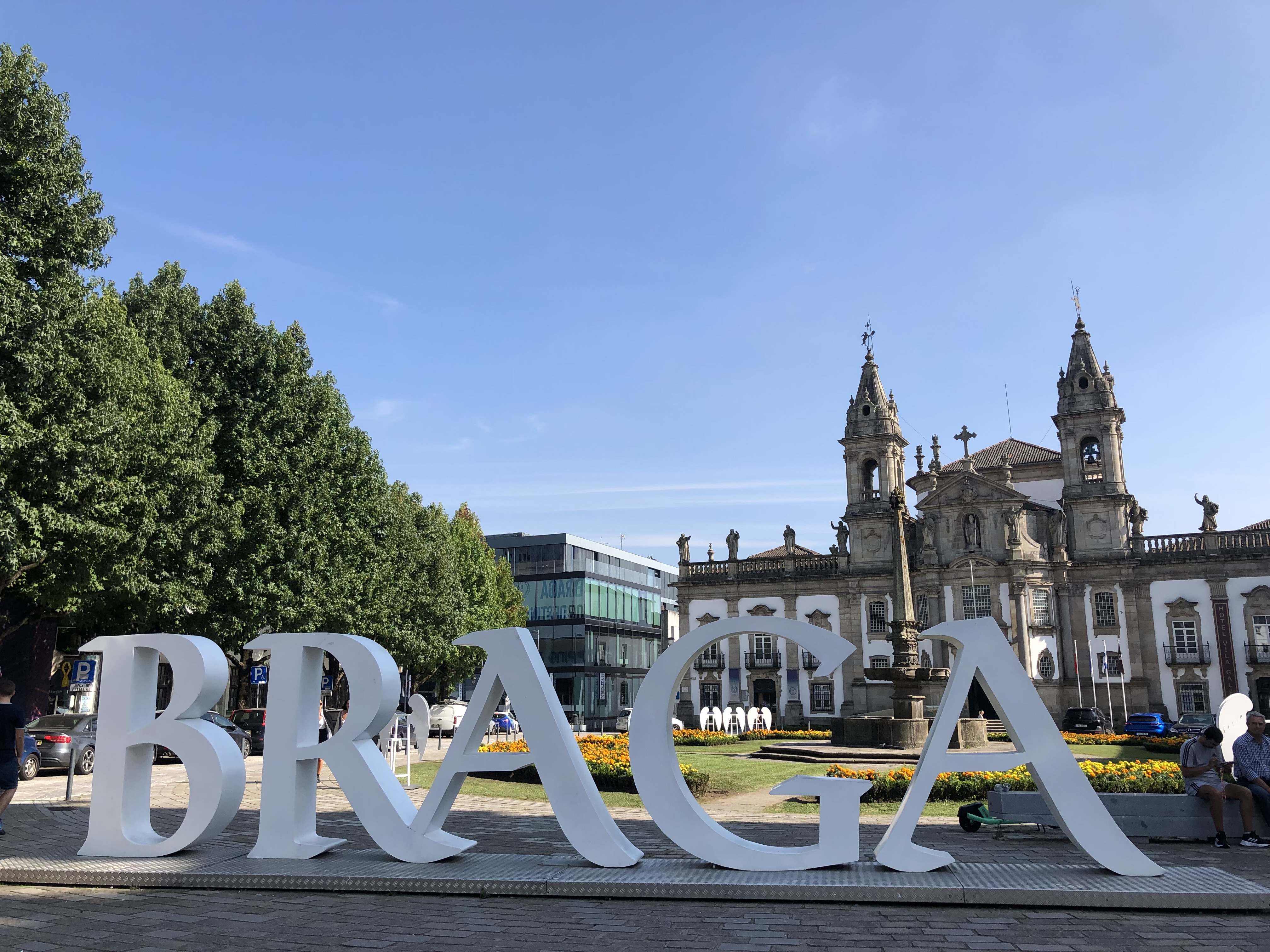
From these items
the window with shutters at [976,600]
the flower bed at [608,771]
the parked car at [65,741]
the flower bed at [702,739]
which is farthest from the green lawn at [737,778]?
the window with shutters at [976,600]

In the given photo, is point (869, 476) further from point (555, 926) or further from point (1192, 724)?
point (555, 926)

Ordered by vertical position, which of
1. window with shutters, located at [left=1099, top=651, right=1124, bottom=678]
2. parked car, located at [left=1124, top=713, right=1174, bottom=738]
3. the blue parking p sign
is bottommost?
parked car, located at [left=1124, top=713, right=1174, bottom=738]

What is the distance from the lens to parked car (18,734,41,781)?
65.6 feet

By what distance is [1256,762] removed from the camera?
10.7 m

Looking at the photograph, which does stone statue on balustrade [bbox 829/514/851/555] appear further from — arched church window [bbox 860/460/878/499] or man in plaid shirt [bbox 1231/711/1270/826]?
man in plaid shirt [bbox 1231/711/1270/826]

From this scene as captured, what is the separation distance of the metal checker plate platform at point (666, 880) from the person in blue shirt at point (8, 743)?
0.74 metres

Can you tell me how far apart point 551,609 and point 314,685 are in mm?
61983

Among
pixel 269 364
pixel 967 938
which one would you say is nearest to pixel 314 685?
pixel 967 938

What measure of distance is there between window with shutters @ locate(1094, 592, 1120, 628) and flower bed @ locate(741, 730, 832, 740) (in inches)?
792

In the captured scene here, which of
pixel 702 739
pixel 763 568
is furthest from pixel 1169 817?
pixel 763 568

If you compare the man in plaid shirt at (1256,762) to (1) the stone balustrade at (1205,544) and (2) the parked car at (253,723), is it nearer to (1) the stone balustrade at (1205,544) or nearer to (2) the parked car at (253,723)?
(2) the parked car at (253,723)

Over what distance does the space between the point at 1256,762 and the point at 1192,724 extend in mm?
33552

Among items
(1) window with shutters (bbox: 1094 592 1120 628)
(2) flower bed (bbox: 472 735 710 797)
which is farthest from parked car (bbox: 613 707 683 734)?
(1) window with shutters (bbox: 1094 592 1120 628)

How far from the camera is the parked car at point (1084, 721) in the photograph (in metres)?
43.3
